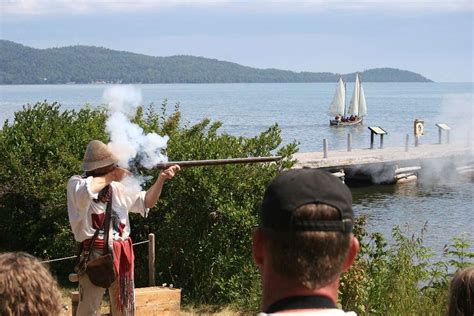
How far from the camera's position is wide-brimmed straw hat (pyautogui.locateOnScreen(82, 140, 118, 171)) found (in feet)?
21.1

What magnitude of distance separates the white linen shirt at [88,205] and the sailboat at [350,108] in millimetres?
74063

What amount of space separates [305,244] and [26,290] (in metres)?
1.37

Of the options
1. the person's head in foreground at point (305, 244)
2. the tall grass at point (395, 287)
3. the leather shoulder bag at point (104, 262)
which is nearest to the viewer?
the person's head in foreground at point (305, 244)

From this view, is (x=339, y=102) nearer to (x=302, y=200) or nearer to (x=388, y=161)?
(x=388, y=161)

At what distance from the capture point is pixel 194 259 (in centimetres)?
1000

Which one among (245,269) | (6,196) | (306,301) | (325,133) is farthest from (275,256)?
(325,133)

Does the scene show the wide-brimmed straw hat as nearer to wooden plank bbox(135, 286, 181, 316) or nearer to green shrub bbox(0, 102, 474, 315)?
wooden plank bbox(135, 286, 181, 316)

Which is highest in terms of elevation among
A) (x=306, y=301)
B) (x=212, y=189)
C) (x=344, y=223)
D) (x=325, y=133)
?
(x=344, y=223)

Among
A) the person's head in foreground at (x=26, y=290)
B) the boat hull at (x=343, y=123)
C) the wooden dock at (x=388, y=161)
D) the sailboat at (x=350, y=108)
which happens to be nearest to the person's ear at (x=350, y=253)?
the person's head in foreground at (x=26, y=290)

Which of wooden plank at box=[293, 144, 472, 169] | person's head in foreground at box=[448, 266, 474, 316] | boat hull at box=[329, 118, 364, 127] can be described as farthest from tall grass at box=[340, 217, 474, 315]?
boat hull at box=[329, 118, 364, 127]

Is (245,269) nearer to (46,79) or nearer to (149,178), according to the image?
(149,178)

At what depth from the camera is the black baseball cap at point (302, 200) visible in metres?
2.31

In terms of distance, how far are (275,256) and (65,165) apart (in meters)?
9.51

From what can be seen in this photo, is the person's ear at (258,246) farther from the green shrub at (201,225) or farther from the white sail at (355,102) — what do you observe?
the white sail at (355,102)
